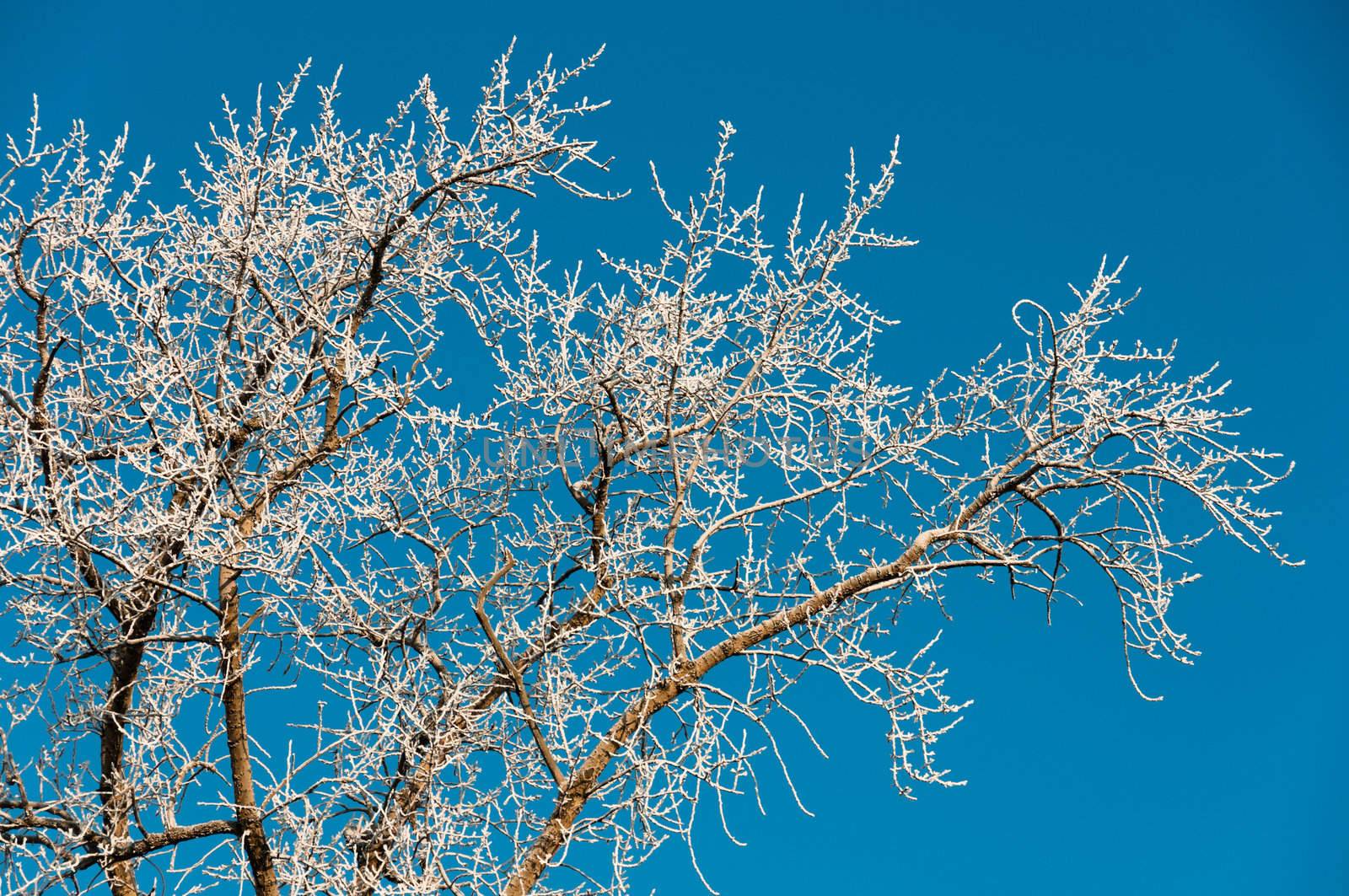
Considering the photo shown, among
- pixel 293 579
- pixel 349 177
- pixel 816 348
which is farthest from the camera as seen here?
pixel 349 177

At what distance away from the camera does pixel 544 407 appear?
6598 mm

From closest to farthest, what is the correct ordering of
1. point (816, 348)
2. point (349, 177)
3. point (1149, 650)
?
point (1149, 650), point (816, 348), point (349, 177)

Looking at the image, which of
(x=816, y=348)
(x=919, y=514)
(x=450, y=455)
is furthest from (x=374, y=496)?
(x=919, y=514)

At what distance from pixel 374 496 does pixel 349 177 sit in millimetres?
1891

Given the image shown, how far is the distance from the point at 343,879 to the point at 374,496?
6.15 ft

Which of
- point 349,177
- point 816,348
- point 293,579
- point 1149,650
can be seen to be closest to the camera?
point 293,579

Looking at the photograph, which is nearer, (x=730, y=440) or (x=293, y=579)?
(x=293, y=579)

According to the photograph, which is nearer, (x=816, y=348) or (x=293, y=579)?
(x=293, y=579)

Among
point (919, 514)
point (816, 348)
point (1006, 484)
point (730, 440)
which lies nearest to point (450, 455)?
point (730, 440)

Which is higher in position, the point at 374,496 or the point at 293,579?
the point at 374,496

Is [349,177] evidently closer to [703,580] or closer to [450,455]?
[450,455]

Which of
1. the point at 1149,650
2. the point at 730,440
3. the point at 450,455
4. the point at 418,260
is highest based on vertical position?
the point at 418,260

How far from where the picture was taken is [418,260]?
7195 mm

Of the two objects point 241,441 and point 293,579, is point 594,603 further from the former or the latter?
point 241,441
